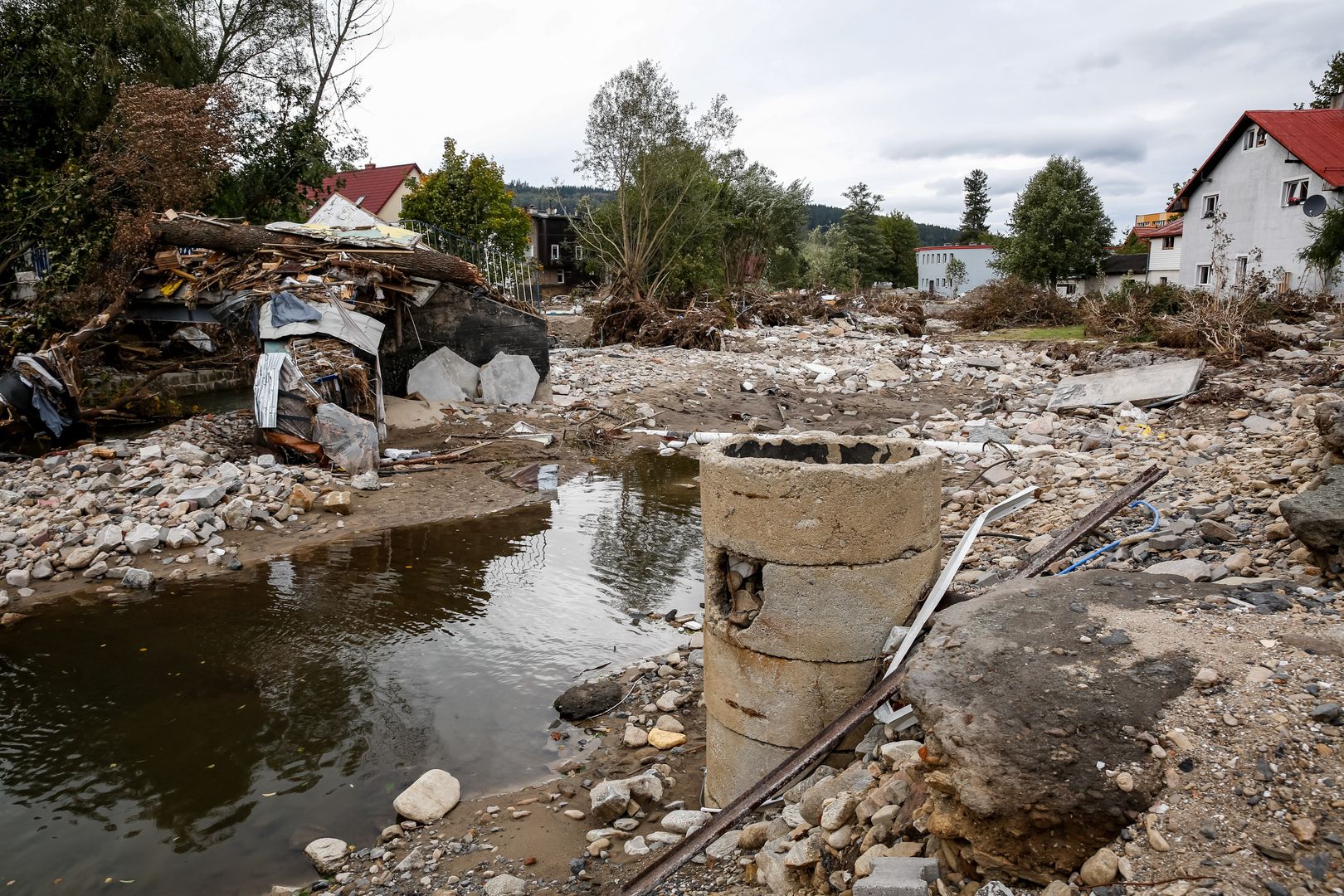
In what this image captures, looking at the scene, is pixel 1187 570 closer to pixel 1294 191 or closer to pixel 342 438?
pixel 342 438

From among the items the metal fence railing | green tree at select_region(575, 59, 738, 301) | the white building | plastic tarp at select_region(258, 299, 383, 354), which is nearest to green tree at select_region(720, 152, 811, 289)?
green tree at select_region(575, 59, 738, 301)

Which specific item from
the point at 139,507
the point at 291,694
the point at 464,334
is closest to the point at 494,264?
the point at 464,334

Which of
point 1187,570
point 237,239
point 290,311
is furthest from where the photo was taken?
point 237,239

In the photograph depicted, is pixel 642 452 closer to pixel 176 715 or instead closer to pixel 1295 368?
pixel 176 715

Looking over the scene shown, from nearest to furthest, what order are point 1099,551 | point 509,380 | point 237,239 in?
point 1099,551 → point 237,239 → point 509,380

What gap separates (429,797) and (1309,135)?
30.6 m

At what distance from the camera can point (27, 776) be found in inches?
183

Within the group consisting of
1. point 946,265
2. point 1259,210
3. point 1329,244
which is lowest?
point 1329,244

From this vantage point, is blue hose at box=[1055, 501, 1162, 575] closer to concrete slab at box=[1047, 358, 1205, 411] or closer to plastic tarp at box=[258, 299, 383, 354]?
concrete slab at box=[1047, 358, 1205, 411]

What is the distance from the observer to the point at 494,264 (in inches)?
699

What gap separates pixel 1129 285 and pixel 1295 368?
35.4ft

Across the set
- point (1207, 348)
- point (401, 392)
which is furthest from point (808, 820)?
point (1207, 348)

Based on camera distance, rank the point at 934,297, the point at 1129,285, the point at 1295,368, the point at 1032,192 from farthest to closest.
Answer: the point at 934,297 → the point at 1032,192 → the point at 1129,285 → the point at 1295,368

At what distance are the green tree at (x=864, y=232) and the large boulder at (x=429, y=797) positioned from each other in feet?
166
